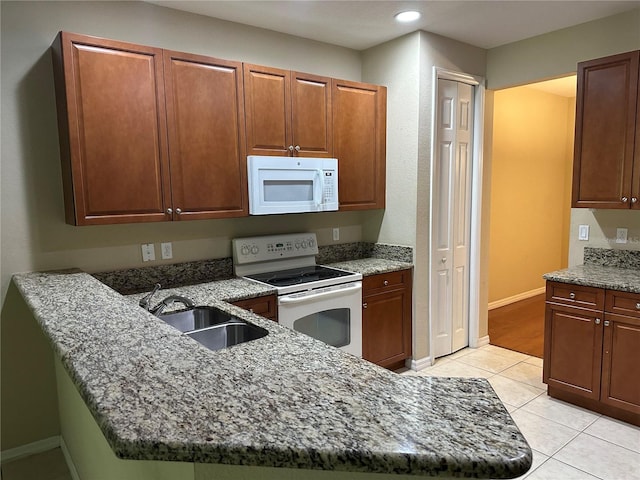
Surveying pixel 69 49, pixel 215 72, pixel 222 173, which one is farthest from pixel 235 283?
pixel 69 49

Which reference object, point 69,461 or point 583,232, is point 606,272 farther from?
point 69,461

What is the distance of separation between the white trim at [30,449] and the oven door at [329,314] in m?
1.53

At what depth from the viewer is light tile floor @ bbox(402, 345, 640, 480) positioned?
91.4 inches

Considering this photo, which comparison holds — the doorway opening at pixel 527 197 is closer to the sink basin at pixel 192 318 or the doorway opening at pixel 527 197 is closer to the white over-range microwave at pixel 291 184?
the white over-range microwave at pixel 291 184

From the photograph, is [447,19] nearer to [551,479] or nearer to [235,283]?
[235,283]

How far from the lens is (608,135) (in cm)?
285

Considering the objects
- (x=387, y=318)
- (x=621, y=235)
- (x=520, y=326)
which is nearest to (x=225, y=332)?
(x=387, y=318)

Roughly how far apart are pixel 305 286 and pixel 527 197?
399 centimetres

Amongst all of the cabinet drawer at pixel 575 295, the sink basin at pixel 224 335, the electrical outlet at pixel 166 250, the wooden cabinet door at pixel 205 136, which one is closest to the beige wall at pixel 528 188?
the cabinet drawer at pixel 575 295

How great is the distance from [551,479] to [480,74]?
3.07 metres

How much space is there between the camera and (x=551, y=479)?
2.25 meters

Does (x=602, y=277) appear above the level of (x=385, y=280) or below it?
above

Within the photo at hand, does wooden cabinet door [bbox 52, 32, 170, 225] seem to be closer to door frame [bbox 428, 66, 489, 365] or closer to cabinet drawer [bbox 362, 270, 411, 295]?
cabinet drawer [bbox 362, 270, 411, 295]

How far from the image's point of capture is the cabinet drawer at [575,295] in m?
2.75
